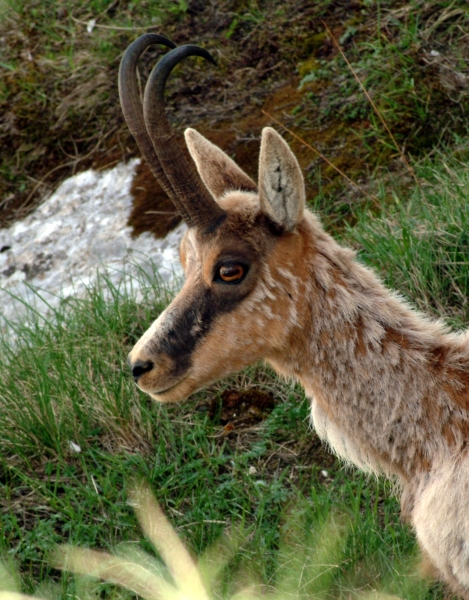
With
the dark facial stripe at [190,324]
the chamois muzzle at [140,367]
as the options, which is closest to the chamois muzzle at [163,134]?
the dark facial stripe at [190,324]

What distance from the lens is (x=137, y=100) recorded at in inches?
144

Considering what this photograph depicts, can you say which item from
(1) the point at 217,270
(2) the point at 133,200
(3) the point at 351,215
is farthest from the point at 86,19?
(1) the point at 217,270

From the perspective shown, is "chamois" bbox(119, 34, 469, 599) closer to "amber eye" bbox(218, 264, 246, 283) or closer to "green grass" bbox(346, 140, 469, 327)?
"amber eye" bbox(218, 264, 246, 283)

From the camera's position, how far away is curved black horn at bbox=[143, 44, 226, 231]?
11.3ft

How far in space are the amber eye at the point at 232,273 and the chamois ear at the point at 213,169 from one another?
63 cm

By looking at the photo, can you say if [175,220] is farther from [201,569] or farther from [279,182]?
[201,569]

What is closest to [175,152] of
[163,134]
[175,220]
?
[163,134]

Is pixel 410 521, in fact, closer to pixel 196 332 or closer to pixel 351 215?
pixel 196 332

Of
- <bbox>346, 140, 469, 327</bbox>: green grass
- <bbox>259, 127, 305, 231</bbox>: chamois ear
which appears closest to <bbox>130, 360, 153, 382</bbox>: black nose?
<bbox>259, 127, 305, 231</bbox>: chamois ear

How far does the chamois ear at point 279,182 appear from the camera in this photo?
3.41 m

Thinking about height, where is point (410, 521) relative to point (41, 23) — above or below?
below

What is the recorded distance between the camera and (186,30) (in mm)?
7727

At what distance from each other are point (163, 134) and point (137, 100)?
23 centimetres

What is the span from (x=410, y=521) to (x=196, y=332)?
137 cm
